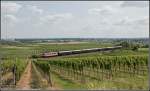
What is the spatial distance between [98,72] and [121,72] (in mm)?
844

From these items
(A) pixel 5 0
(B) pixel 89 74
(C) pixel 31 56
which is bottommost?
(B) pixel 89 74

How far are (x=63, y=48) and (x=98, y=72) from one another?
5.77 feet

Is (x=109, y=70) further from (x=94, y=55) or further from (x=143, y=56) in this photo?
(x=143, y=56)

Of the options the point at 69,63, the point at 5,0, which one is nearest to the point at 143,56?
the point at 69,63

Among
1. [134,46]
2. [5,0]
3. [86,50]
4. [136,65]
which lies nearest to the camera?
[5,0]

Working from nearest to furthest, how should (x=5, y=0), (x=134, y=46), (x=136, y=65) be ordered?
(x=5, y=0), (x=134, y=46), (x=136, y=65)

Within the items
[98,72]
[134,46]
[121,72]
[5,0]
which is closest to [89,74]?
[98,72]

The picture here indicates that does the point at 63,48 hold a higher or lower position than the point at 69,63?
higher

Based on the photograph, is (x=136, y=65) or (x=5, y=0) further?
(x=136, y=65)

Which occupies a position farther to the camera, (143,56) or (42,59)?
(42,59)

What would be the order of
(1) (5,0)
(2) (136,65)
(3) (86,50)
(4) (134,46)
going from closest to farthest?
(1) (5,0)
(4) (134,46)
(3) (86,50)
(2) (136,65)

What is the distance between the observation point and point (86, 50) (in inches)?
332

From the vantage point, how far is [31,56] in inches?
334

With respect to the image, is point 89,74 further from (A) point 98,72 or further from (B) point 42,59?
(B) point 42,59
